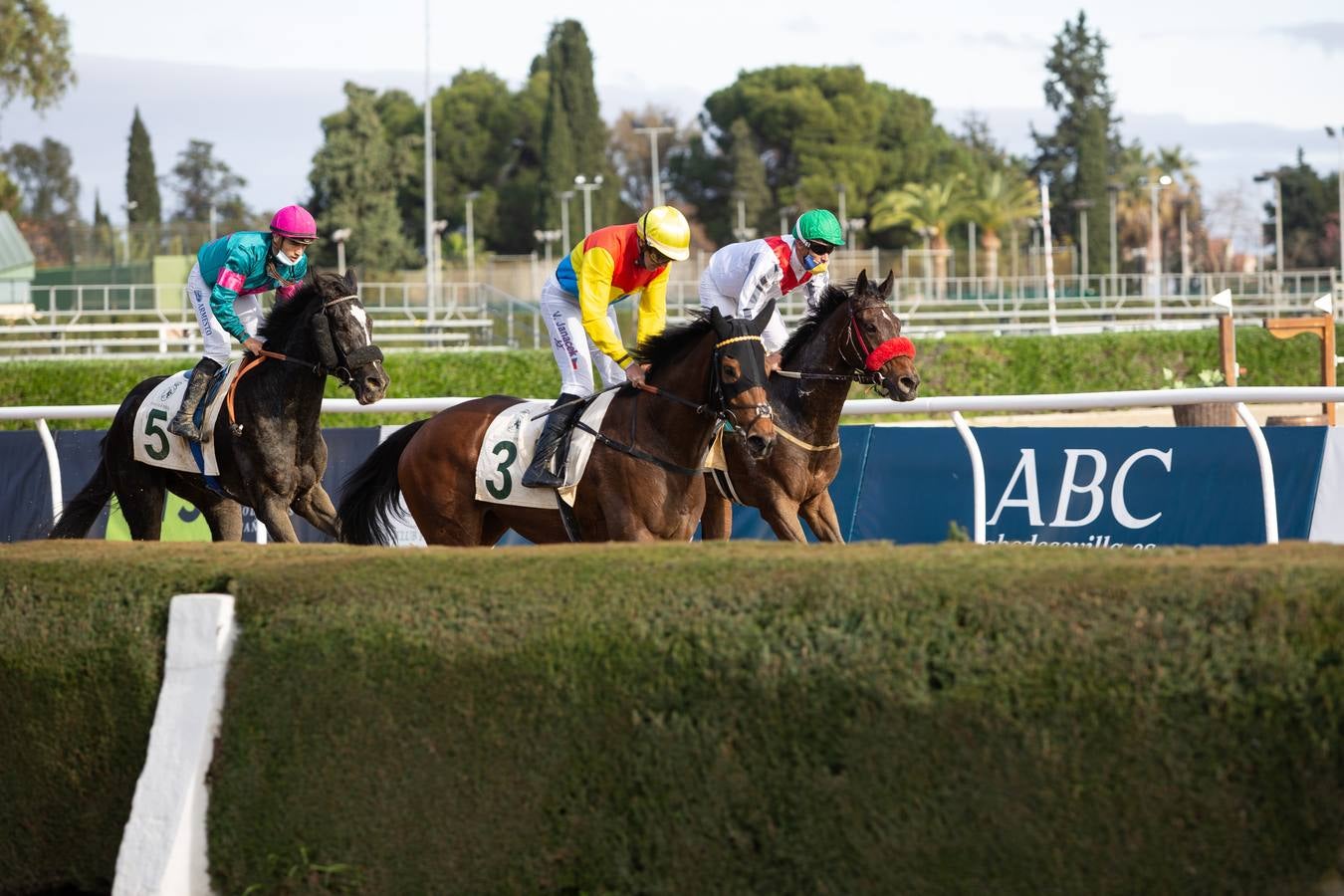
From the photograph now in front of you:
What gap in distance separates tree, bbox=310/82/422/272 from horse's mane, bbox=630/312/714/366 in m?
47.3

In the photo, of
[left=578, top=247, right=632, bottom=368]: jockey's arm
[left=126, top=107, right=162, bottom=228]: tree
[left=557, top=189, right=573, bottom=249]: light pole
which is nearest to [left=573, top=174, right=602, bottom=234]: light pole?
[left=557, top=189, right=573, bottom=249]: light pole

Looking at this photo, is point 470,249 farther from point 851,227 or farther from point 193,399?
point 193,399

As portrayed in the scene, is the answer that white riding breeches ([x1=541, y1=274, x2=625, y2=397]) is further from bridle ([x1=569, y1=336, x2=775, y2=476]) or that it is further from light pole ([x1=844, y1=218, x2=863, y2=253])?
light pole ([x1=844, y1=218, x2=863, y2=253])

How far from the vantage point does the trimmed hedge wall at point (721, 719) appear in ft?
7.84

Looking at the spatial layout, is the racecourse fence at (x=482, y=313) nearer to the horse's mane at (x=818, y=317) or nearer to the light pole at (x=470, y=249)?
the light pole at (x=470, y=249)

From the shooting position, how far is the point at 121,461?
6.59 meters

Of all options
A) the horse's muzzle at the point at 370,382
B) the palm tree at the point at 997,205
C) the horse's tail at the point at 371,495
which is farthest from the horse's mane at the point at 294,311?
the palm tree at the point at 997,205

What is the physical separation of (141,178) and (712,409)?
71191mm

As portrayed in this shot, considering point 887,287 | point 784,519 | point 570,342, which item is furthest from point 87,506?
point 887,287

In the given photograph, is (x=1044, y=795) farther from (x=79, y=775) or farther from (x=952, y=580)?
(x=79, y=775)

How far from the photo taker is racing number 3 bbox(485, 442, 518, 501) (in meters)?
5.59

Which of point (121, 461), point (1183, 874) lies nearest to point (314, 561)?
point (1183, 874)

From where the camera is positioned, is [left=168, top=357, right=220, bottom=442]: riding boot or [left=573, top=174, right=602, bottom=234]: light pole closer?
[left=168, top=357, right=220, bottom=442]: riding boot

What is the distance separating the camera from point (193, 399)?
20.4 ft
